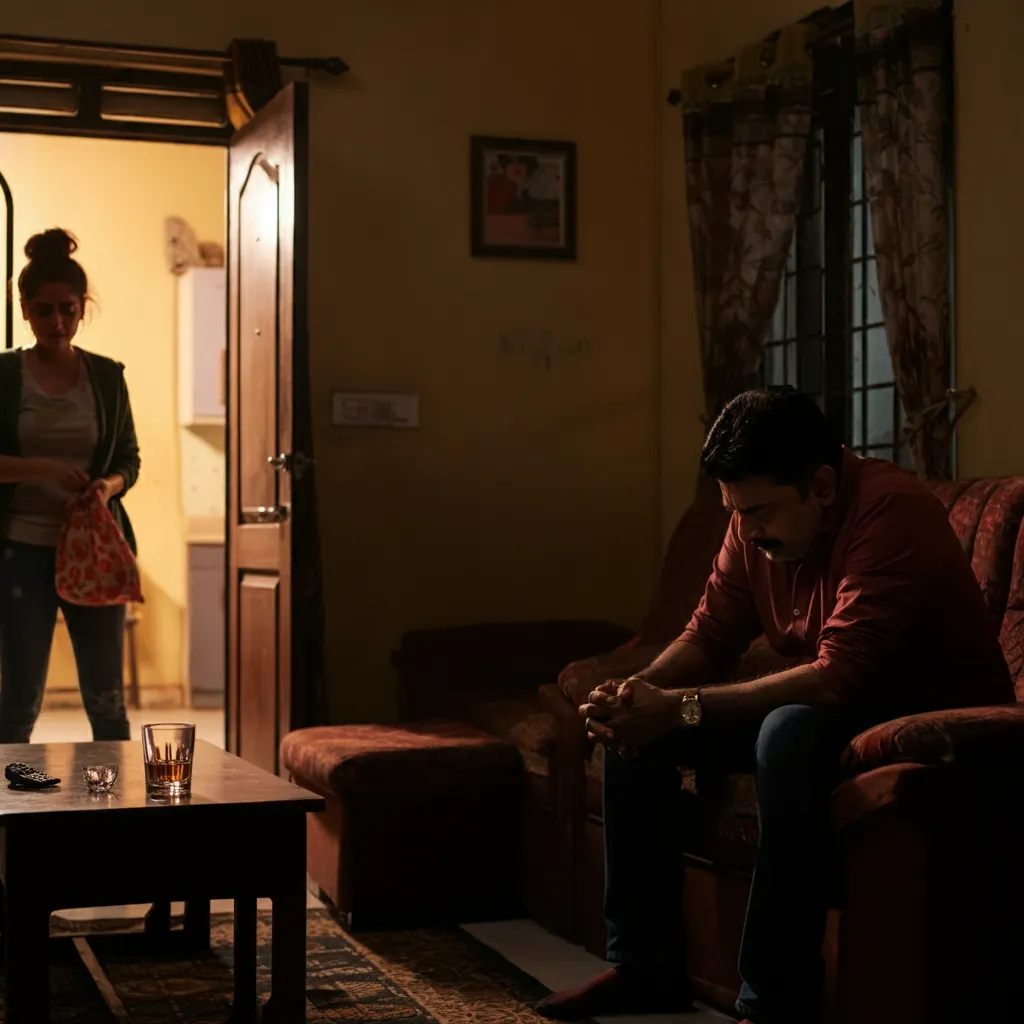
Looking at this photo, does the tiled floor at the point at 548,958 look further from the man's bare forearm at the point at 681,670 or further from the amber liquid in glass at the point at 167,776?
the amber liquid in glass at the point at 167,776

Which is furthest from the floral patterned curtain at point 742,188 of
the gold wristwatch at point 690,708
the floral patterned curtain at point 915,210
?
the gold wristwatch at point 690,708

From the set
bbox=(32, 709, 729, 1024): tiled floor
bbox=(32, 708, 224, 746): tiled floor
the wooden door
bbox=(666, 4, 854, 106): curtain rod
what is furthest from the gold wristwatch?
bbox=(32, 708, 224, 746): tiled floor

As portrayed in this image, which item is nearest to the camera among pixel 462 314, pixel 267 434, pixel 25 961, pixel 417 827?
pixel 25 961

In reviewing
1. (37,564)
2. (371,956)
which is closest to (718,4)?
(37,564)

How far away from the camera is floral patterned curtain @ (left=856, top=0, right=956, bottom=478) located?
12.1 ft

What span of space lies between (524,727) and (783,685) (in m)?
1.30

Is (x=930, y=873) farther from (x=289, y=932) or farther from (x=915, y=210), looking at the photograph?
(x=915, y=210)

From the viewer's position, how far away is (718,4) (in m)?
4.83

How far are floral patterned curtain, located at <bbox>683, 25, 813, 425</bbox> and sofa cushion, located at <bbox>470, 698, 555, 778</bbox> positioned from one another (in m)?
1.08

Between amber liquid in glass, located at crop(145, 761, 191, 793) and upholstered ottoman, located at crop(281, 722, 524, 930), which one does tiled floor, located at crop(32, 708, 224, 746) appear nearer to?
upholstered ottoman, located at crop(281, 722, 524, 930)

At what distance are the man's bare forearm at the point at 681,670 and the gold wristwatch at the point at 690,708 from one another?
284 mm

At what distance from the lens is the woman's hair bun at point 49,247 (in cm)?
419

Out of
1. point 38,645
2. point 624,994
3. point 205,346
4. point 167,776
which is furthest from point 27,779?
point 205,346

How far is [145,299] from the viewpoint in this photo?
26.9 feet
